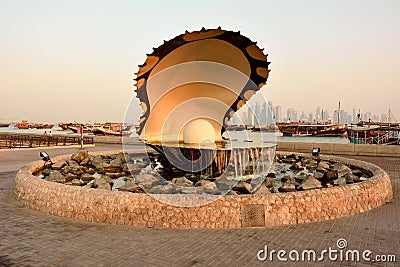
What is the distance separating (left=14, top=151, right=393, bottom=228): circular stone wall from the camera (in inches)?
296

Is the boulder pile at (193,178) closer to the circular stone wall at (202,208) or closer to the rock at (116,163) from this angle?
the rock at (116,163)

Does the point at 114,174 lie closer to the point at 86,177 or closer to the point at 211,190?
the point at 86,177

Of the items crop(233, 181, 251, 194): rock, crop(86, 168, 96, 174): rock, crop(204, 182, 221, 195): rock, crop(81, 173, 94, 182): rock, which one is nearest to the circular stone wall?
crop(204, 182, 221, 195): rock

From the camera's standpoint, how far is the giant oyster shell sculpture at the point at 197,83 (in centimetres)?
1486

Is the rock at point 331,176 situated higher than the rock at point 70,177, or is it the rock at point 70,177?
the rock at point 331,176

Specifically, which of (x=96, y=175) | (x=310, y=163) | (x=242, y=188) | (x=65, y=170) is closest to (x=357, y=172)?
(x=310, y=163)

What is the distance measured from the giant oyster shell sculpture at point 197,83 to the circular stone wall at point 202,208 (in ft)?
25.8

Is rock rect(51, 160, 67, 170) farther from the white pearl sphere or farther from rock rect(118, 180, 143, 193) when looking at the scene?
the white pearl sphere

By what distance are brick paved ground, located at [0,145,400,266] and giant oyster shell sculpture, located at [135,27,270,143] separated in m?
→ 8.50

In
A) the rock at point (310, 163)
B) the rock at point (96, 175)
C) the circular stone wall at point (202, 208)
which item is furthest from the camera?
the rock at point (310, 163)

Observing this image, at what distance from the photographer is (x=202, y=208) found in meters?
7.50

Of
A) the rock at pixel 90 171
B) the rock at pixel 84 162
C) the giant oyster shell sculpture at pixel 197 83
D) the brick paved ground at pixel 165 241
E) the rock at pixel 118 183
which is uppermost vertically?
the giant oyster shell sculpture at pixel 197 83

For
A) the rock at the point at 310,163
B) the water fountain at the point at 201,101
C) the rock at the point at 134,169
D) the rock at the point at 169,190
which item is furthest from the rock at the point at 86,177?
the rock at the point at 310,163

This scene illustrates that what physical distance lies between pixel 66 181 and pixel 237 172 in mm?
7057
